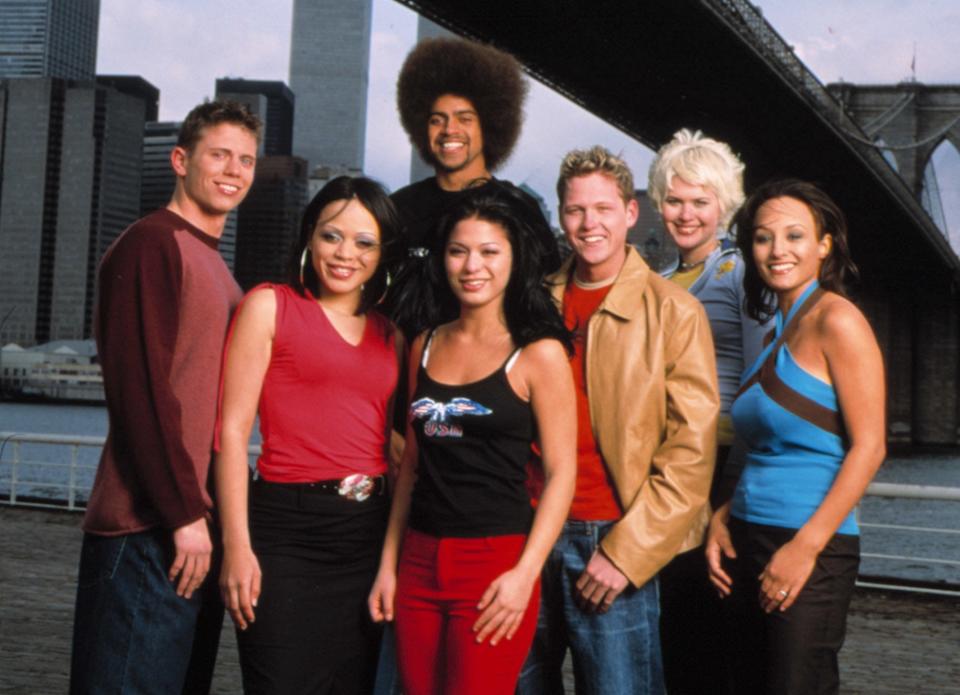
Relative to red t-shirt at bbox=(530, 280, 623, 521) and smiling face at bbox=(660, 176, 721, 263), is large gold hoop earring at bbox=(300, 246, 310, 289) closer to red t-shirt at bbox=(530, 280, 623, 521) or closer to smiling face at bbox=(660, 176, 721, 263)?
red t-shirt at bbox=(530, 280, 623, 521)

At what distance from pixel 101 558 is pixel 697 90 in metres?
21.5

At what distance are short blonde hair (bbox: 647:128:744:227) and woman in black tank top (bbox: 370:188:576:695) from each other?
1.91 feet

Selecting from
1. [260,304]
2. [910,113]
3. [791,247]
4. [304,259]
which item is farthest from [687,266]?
[910,113]

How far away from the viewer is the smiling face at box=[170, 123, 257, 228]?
2.29m

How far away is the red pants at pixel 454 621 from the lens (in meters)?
1.99

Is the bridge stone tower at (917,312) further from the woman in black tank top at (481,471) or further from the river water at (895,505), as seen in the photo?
the woman in black tank top at (481,471)

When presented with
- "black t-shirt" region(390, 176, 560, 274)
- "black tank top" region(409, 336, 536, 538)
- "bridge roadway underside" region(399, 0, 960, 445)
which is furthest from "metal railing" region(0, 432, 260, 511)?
"bridge roadway underside" region(399, 0, 960, 445)

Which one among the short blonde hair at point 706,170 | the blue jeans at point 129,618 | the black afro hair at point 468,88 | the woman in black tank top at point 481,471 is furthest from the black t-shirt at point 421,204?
the blue jeans at point 129,618

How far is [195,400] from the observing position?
2121 millimetres

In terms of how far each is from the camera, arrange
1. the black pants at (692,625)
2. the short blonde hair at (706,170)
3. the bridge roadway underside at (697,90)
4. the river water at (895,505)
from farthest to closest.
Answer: the bridge roadway underside at (697,90) → the river water at (895,505) → the short blonde hair at (706,170) → the black pants at (692,625)

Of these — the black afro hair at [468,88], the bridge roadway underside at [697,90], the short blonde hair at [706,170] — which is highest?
the bridge roadway underside at [697,90]

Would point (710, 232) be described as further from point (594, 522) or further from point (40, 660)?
point (40, 660)

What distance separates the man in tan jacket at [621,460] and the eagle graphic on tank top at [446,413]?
28cm

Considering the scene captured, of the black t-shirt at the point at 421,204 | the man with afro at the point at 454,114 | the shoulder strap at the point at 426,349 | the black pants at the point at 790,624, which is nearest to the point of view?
the black pants at the point at 790,624
